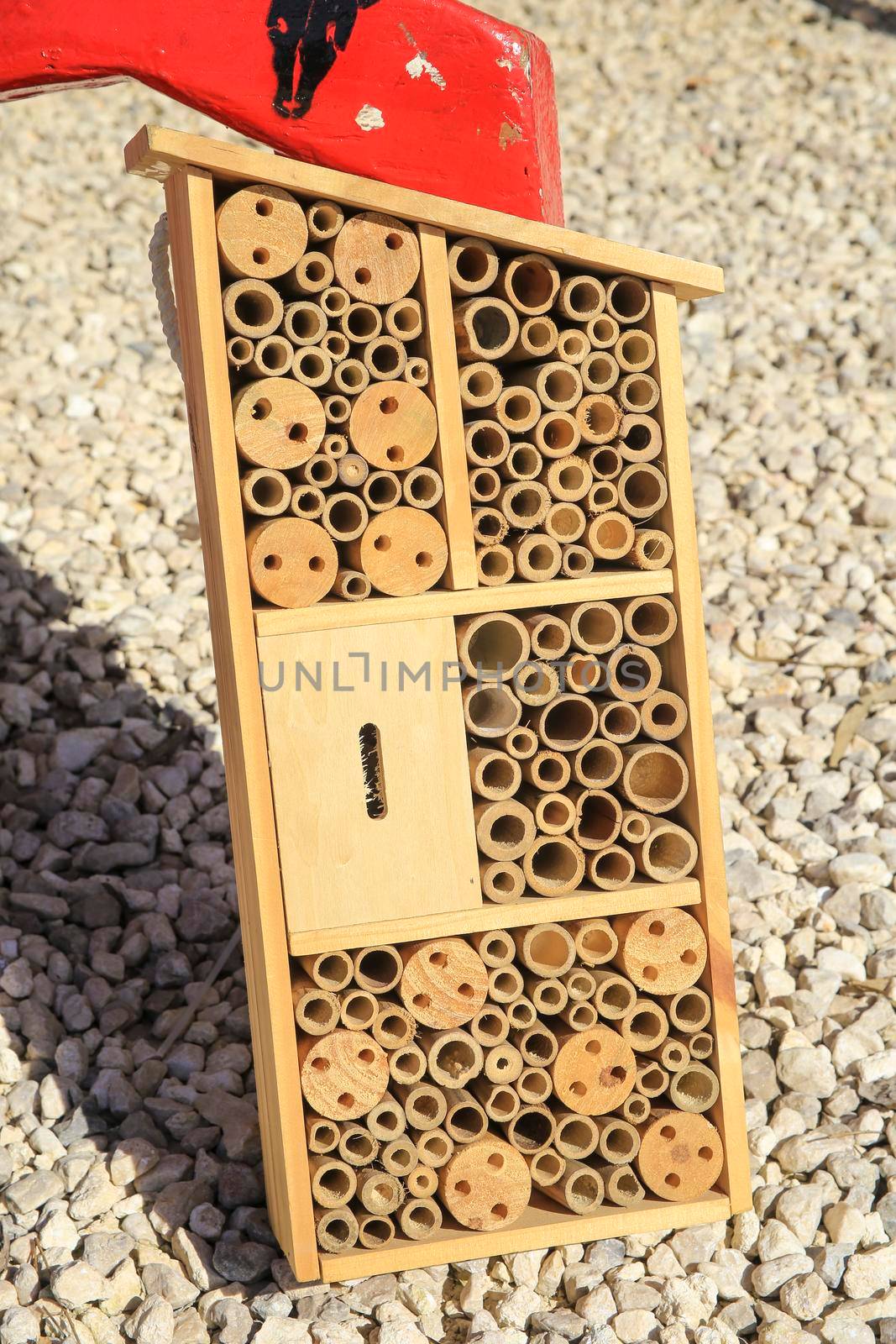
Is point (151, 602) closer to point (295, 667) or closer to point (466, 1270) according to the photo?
point (295, 667)

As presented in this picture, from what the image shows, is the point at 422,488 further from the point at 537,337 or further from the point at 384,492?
the point at 537,337

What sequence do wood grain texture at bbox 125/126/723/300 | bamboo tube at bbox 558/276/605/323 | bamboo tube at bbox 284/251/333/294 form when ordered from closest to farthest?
wood grain texture at bbox 125/126/723/300
bamboo tube at bbox 284/251/333/294
bamboo tube at bbox 558/276/605/323

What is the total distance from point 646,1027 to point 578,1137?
19 centimetres

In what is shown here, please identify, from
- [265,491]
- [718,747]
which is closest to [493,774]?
[265,491]

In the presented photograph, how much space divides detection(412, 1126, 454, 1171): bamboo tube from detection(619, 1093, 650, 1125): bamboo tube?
0.27 meters

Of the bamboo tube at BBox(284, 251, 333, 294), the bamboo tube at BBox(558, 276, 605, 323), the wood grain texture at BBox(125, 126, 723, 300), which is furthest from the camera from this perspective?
the bamboo tube at BBox(558, 276, 605, 323)

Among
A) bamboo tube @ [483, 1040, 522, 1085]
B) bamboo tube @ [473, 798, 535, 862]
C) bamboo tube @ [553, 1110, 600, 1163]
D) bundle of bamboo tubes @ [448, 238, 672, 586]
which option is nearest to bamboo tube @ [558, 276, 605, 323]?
bundle of bamboo tubes @ [448, 238, 672, 586]

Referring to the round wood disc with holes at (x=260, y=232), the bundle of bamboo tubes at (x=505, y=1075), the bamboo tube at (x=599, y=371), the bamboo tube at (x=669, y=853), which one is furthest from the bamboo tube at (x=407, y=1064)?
the round wood disc with holes at (x=260, y=232)

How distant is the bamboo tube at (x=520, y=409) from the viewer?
1.88 m

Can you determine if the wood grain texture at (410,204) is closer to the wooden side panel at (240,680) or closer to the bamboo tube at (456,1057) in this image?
the wooden side panel at (240,680)

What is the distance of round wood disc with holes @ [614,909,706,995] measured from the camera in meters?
1.93

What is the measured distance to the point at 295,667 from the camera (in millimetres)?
1793

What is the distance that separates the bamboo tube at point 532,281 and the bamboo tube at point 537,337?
0.04 feet

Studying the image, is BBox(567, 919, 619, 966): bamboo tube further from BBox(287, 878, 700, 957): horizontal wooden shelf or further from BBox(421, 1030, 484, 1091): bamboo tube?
BBox(421, 1030, 484, 1091): bamboo tube
